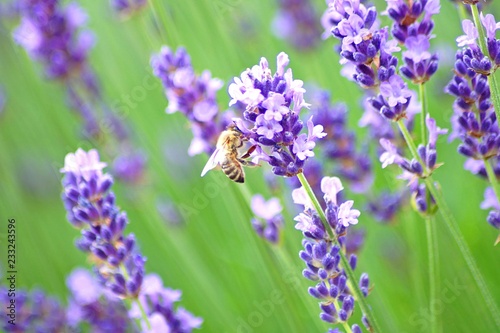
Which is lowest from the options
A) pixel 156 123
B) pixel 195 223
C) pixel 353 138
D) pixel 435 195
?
pixel 435 195

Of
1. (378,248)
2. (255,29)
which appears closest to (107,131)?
(255,29)

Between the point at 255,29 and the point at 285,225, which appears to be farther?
the point at 255,29

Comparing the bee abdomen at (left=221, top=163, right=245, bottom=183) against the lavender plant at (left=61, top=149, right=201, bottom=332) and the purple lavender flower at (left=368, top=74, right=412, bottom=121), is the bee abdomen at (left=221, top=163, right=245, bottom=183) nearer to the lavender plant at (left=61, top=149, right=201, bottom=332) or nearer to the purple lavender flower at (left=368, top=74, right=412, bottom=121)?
the lavender plant at (left=61, top=149, right=201, bottom=332)

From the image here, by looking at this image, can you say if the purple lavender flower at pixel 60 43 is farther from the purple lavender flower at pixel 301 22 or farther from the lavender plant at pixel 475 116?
the lavender plant at pixel 475 116

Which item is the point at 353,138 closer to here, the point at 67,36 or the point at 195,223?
the point at 195,223

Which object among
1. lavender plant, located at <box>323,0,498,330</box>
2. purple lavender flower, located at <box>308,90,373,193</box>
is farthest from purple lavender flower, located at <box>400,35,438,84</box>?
purple lavender flower, located at <box>308,90,373,193</box>

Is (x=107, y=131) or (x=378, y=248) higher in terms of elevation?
(x=107, y=131)

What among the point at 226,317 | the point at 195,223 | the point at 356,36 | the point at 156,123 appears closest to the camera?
the point at 356,36

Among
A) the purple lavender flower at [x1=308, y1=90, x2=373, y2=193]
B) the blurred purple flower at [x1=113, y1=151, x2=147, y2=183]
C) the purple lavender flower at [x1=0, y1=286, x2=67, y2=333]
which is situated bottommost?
the purple lavender flower at [x1=0, y1=286, x2=67, y2=333]
